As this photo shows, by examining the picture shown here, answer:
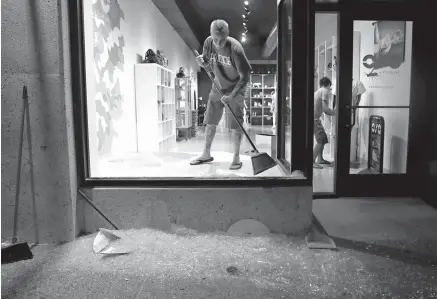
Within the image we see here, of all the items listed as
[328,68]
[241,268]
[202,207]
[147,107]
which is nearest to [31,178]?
[202,207]

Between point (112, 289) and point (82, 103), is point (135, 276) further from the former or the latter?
point (82, 103)

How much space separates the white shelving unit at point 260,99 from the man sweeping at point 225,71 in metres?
13.9

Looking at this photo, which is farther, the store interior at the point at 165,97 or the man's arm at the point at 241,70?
the man's arm at the point at 241,70

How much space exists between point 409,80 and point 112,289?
3689mm

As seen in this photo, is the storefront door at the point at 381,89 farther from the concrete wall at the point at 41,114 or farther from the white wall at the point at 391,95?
the concrete wall at the point at 41,114

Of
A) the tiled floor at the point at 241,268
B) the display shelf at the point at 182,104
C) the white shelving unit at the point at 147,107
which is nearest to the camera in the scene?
the tiled floor at the point at 241,268

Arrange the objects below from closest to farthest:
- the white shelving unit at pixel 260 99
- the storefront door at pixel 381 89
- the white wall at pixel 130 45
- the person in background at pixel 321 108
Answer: the storefront door at pixel 381 89
the person in background at pixel 321 108
the white wall at pixel 130 45
the white shelving unit at pixel 260 99

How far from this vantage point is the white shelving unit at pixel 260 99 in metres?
18.8

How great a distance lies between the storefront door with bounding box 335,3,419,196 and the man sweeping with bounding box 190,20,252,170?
1.08m

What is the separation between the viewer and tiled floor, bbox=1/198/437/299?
7.65ft

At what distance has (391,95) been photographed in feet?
14.8

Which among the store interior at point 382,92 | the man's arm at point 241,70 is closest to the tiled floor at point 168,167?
the man's arm at point 241,70

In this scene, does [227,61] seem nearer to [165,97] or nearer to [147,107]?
[147,107]

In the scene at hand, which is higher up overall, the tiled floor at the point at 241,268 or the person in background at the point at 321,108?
the person in background at the point at 321,108
